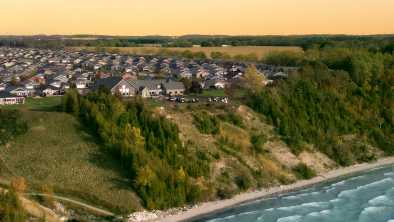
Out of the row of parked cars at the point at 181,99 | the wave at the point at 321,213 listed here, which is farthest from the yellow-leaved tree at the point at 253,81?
the wave at the point at 321,213

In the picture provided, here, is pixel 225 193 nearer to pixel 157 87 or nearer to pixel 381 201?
pixel 381 201

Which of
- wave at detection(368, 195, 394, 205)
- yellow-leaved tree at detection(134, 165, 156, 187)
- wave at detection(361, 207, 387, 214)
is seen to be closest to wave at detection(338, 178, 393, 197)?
wave at detection(368, 195, 394, 205)

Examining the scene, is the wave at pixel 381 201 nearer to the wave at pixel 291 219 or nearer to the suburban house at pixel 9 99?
the wave at pixel 291 219

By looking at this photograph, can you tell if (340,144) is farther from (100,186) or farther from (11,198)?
(11,198)

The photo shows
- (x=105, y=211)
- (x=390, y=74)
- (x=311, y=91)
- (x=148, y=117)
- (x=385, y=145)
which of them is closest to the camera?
(x=105, y=211)

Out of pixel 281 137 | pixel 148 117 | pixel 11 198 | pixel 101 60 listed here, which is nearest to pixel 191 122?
pixel 148 117

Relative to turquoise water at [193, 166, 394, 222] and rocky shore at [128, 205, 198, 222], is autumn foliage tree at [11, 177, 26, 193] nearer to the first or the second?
rocky shore at [128, 205, 198, 222]
